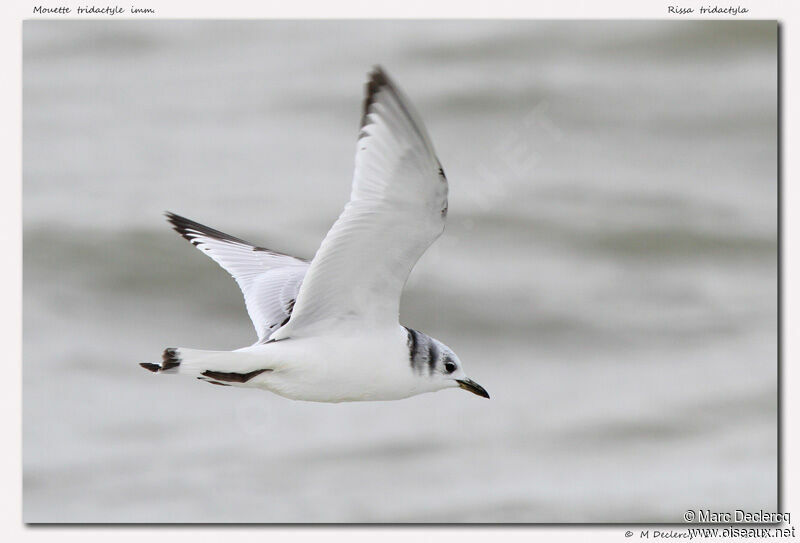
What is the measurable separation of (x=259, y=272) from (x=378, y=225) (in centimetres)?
87

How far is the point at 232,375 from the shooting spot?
8.71 feet

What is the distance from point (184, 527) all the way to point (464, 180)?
2343 mm

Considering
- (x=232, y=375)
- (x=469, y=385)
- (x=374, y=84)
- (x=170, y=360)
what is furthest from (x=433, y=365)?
(x=374, y=84)

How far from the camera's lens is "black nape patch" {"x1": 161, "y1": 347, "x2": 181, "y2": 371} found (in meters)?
2.54

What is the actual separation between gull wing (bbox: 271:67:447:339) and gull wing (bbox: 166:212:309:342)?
26 cm

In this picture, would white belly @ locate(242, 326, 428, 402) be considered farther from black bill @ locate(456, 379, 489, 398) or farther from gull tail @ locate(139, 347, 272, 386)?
black bill @ locate(456, 379, 489, 398)

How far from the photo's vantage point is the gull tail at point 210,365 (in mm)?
2541

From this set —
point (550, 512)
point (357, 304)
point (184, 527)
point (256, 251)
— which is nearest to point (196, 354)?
point (357, 304)

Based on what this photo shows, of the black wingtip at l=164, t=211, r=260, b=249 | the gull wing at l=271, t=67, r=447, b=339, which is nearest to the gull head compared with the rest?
the gull wing at l=271, t=67, r=447, b=339

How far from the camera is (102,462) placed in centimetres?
448

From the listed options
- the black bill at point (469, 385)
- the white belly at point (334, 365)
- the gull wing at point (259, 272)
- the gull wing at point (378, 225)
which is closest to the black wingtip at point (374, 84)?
the gull wing at point (378, 225)

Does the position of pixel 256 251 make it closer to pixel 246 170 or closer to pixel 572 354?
pixel 246 170

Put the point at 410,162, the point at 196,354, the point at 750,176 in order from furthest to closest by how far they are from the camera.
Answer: the point at 750,176 → the point at 196,354 → the point at 410,162

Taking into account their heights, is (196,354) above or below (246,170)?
below
